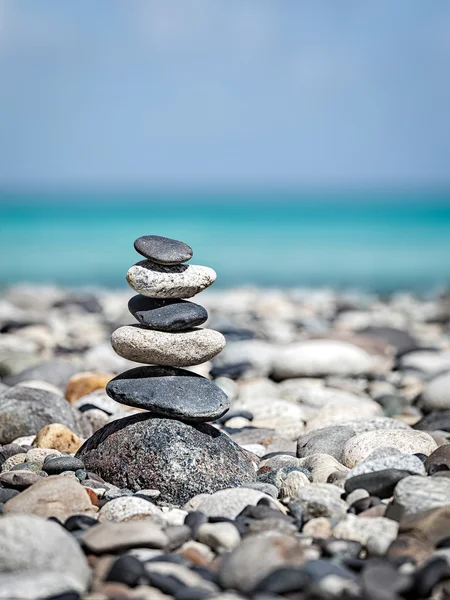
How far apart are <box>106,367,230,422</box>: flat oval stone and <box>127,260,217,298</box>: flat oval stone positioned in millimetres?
593

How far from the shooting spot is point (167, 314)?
5.64 metres

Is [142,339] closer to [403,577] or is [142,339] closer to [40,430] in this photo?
[40,430]

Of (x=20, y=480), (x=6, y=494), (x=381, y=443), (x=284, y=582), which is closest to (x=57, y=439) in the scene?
(x=20, y=480)

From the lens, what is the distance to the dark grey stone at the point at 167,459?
209 inches

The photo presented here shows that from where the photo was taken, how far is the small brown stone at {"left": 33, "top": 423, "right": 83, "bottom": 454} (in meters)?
6.37

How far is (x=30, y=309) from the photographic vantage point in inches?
707

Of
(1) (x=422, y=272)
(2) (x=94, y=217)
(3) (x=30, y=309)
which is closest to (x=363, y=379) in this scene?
(3) (x=30, y=309)

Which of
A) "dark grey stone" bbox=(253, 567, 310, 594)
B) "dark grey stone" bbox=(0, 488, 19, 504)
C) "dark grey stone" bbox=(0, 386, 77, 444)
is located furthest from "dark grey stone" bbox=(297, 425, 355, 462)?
"dark grey stone" bbox=(253, 567, 310, 594)

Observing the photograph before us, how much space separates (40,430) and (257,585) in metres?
3.34

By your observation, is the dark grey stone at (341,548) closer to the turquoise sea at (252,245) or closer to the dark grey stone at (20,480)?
the dark grey stone at (20,480)

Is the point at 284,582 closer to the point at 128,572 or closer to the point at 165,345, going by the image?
the point at 128,572

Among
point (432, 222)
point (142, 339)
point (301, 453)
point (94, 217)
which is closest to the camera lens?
point (142, 339)

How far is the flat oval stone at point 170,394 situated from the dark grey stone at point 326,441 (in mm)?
1060

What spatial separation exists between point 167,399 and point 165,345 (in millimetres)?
380
